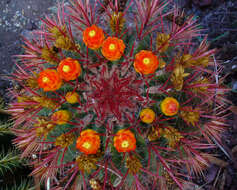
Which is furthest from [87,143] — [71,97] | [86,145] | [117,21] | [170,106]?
[117,21]

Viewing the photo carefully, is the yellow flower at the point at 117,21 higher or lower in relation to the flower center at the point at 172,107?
higher

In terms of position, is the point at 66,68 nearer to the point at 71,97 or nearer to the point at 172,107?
the point at 71,97

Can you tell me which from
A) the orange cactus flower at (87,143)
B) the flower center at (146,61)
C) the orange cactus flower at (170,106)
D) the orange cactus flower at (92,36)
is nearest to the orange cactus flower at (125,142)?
the orange cactus flower at (87,143)

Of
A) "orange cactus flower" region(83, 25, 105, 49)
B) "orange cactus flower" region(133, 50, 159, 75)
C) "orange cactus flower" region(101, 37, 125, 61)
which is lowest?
"orange cactus flower" region(133, 50, 159, 75)

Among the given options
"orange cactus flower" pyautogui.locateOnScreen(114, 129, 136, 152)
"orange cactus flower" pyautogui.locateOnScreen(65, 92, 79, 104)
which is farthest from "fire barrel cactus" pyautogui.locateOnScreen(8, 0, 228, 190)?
"orange cactus flower" pyautogui.locateOnScreen(114, 129, 136, 152)

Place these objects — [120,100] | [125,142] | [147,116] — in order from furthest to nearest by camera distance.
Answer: [120,100] < [147,116] < [125,142]

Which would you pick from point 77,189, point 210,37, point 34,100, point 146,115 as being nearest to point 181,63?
point 146,115

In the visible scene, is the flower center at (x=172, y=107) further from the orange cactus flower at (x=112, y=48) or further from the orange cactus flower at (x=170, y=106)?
the orange cactus flower at (x=112, y=48)

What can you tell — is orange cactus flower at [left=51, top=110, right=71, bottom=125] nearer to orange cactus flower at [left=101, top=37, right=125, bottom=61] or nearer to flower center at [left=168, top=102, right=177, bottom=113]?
orange cactus flower at [left=101, top=37, right=125, bottom=61]

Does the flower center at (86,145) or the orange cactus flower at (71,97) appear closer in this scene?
the flower center at (86,145)
